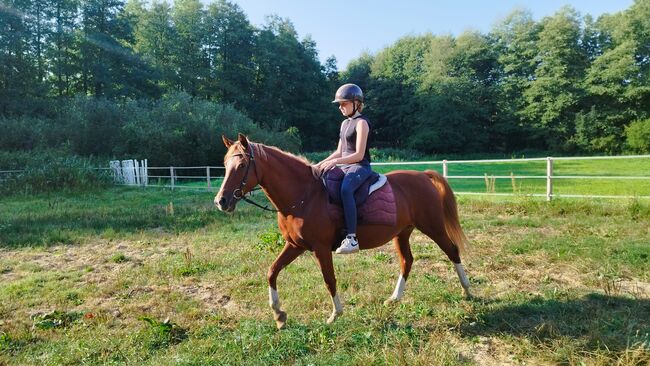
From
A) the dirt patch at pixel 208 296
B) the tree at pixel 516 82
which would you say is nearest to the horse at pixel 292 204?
the dirt patch at pixel 208 296

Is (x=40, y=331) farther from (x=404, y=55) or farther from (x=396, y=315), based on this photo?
(x=404, y=55)

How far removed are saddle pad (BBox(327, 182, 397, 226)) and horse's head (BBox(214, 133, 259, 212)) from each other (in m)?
0.89

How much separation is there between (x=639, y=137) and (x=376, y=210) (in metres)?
40.4

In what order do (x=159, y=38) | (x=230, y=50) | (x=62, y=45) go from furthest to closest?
1. (x=230, y=50)
2. (x=159, y=38)
3. (x=62, y=45)

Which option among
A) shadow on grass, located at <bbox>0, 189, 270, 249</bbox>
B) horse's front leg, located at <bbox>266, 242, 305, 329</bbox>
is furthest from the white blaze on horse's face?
shadow on grass, located at <bbox>0, 189, 270, 249</bbox>

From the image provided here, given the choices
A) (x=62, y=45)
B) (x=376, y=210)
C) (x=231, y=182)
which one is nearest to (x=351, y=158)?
(x=376, y=210)

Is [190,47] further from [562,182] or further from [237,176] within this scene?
[237,176]

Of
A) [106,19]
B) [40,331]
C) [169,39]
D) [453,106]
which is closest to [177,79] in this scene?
[169,39]

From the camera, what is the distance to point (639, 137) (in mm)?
34188

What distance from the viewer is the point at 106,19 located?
40.2 m

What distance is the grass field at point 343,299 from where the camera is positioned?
11.4 ft

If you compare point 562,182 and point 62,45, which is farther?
point 62,45

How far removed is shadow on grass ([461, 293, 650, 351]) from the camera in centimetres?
339

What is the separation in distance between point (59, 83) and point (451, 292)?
44476 millimetres
